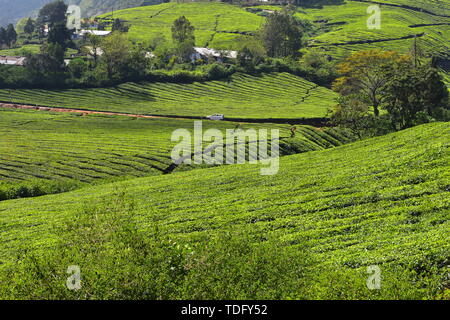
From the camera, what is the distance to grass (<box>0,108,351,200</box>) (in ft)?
239

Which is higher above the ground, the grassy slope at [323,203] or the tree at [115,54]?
the tree at [115,54]

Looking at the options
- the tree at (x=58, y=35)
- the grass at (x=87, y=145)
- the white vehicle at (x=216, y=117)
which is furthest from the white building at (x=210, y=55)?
the grass at (x=87, y=145)

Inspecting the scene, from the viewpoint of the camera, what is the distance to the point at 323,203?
41.7 m

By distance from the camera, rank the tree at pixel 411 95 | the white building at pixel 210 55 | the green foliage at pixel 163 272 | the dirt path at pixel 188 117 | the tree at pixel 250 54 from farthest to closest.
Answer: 1. the white building at pixel 210 55
2. the tree at pixel 250 54
3. the dirt path at pixel 188 117
4. the tree at pixel 411 95
5. the green foliage at pixel 163 272

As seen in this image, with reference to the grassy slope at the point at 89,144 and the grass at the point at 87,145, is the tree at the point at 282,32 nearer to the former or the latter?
the grassy slope at the point at 89,144

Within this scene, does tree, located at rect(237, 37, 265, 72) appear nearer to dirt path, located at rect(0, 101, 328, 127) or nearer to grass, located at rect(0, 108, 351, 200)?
dirt path, located at rect(0, 101, 328, 127)

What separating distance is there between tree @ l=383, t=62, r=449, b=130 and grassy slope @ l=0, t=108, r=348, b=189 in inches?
629

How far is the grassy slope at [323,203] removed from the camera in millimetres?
31766

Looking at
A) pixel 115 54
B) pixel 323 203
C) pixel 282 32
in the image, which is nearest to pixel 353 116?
pixel 323 203

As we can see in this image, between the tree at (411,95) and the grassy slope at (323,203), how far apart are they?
19.1m

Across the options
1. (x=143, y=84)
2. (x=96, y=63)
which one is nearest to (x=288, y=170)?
(x=143, y=84)

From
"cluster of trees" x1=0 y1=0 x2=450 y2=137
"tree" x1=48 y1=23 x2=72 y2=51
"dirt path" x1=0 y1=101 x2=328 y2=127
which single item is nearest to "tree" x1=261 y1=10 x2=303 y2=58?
"cluster of trees" x1=0 y1=0 x2=450 y2=137

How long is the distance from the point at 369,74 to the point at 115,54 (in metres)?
95.9

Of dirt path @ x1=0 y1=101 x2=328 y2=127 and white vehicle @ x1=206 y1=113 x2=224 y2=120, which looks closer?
dirt path @ x1=0 y1=101 x2=328 y2=127
